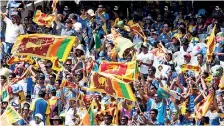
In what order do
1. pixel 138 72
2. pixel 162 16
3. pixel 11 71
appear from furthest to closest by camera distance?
pixel 162 16, pixel 11 71, pixel 138 72

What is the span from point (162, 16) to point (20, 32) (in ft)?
13.5

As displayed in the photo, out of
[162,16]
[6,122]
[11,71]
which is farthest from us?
[162,16]

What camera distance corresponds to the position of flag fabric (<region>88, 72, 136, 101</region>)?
912 inches

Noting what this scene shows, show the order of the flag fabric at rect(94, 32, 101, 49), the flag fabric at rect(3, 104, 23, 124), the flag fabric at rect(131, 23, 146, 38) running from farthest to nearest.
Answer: the flag fabric at rect(131, 23, 146, 38)
the flag fabric at rect(94, 32, 101, 49)
the flag fabric at rect(3, 104, 23, 124)

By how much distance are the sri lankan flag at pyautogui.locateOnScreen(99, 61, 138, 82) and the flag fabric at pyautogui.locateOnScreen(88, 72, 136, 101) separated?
34 centimetres

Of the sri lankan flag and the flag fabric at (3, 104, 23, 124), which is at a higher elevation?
the sri lankan flag

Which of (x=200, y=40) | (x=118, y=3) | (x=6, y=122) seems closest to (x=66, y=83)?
(x=6, y=122)

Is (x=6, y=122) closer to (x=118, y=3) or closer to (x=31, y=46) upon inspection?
(x=31, y=46)

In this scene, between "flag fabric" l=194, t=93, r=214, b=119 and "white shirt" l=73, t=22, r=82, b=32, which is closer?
"flag fabric" l=194, t=93, r=214, b=119

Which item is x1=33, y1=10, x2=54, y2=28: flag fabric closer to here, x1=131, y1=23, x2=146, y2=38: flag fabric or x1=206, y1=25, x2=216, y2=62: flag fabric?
x1=131, y1=23, x2=146, y2=38: flag fabric

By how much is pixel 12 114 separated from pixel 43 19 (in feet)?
20.1

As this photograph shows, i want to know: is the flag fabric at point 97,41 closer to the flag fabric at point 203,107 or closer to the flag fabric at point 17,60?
the flag fabric at point 17,60

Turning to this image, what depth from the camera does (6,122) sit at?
77.0 feet

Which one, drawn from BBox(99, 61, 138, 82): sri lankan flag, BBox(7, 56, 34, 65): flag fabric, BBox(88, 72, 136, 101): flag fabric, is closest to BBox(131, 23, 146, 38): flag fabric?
BBox(7, 56, 34, 65): flag fabric
